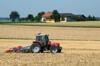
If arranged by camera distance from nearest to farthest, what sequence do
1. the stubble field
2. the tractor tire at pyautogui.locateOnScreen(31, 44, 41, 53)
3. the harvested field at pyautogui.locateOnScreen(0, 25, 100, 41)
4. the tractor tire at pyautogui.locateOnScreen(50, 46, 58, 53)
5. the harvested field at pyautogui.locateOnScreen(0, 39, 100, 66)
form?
the harvested field at pyautogui.locateOnScreen(0, 39, 100, 66)
the stubble field
the tractor tire at pyautogui.locateOnScreen(31, 44, 41, 53)
the tractor tire at pyautogui.locateOnScreen(50, 46, 58, 53)
the harvested field at pyautogui.locateOnScreen(0, 25, 100, 41)

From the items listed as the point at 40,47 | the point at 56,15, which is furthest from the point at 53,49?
the point at 56,15

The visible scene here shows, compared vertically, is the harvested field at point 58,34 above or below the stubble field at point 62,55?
below

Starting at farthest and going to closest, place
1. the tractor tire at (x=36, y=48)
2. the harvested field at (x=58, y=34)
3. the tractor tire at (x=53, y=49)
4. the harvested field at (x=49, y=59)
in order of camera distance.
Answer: the harvested field at (x=58, y=34) → the tractor tire at (x=53, y=49) → the tractor tire at (x=36, y=48) → the harvested field at (x=49, y=59)

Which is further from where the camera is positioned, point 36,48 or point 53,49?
point 53,49

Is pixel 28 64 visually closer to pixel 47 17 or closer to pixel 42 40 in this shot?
pixel 42 40

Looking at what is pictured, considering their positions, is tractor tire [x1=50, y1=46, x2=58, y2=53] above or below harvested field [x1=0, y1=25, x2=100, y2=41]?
above

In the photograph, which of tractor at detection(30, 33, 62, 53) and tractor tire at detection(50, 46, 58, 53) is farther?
tractor tire at detection(50, 46, 58, 53)

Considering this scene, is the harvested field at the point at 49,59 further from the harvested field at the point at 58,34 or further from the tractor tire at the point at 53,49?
the harvested field at the point at 58,34

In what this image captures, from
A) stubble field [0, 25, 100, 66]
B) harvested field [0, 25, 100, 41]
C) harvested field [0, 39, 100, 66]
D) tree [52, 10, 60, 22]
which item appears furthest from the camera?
tree [52, 10, 60, 22]

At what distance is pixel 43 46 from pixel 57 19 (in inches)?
5048

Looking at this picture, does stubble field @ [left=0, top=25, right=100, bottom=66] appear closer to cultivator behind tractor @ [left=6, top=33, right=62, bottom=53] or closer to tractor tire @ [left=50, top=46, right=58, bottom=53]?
tractor tire @ [left=50, top=46, right=58, bottom=53]

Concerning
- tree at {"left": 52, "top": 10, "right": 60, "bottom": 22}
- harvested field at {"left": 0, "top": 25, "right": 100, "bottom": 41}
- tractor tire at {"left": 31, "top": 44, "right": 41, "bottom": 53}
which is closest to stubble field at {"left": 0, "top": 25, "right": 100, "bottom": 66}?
tractor tire at {"left": 31, "top": 44, "right": 41, "bottom": 53}

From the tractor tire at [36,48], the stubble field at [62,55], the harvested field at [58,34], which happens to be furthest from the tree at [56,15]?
the tractor tire at [36,48]

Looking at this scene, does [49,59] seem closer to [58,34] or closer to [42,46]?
[42,46]
